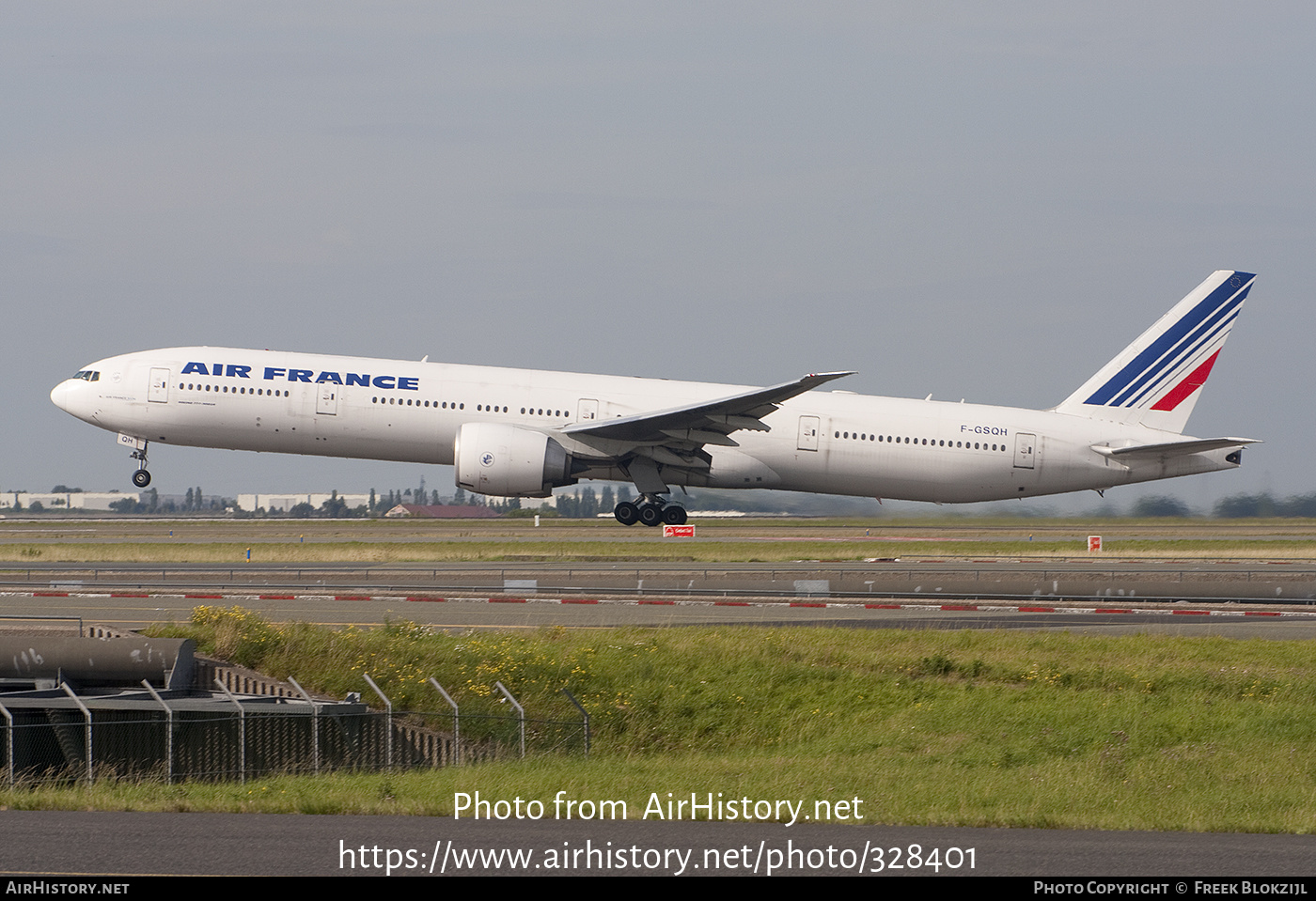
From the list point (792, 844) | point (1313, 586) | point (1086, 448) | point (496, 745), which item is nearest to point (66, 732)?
point (496, 745)

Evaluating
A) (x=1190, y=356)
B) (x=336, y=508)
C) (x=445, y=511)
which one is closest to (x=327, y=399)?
(x=1190, y=356)

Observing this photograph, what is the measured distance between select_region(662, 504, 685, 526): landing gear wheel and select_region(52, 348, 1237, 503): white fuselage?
1.41 meters

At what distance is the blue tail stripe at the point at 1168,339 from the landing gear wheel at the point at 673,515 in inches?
536

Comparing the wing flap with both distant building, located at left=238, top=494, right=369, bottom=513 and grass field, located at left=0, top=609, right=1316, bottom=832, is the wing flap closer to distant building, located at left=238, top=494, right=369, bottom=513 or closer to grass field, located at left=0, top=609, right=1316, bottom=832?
grass field, located at left=0, top=609, right=1316, bottom=832

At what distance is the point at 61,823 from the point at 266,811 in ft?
6.13

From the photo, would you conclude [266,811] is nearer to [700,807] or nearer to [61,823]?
[61,823]

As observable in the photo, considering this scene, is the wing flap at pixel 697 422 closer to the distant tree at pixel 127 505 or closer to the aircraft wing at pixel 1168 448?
the aircraft wing at pixel 1168 448

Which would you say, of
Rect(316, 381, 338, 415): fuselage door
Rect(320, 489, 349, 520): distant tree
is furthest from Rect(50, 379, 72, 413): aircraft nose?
Rect(320, 489, 349, 520): distant tree

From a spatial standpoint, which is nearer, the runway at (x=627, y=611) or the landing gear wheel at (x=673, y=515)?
the runway at (x=627, y=611)

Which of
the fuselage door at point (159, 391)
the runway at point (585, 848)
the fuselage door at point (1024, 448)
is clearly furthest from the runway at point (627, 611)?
the runway at point (585, 848)

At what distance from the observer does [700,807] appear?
532 inches

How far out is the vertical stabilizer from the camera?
143ft

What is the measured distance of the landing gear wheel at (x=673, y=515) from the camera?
4203 cm

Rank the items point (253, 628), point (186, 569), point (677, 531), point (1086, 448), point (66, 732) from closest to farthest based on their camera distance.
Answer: point (66, 732) → point (253, 628) → point (186, 569) → point (1086, 448) → point (677, 531)
